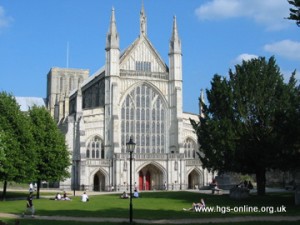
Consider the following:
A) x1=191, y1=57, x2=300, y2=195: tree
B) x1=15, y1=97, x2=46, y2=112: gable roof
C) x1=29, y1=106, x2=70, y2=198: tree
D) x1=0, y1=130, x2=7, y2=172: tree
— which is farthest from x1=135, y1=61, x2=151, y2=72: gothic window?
x1=15, y1=97, x2=46, y2=112: gable roof

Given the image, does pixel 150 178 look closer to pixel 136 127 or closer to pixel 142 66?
pixel 136 127

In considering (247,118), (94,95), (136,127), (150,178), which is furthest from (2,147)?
(94,95)

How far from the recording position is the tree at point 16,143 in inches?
1636

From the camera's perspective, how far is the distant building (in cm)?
6419

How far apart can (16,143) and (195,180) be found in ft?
112

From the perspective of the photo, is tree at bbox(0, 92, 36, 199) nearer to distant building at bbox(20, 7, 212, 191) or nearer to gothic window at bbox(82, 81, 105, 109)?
distant building at bbox(20, 7, 212, 191)

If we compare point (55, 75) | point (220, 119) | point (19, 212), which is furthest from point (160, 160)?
point (55, 75)

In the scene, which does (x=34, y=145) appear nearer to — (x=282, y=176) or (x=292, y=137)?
(x=292, y=137)

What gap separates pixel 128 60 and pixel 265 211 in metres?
45.0

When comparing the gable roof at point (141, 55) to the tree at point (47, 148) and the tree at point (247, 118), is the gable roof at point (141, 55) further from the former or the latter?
the tree at point (247, 118)

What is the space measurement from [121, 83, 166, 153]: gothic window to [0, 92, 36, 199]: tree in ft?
77.9

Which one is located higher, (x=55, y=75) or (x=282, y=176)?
(x=55, y=75)

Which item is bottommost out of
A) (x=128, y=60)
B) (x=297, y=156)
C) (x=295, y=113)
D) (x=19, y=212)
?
(x=19, y=212)

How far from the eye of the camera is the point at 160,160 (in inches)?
2596
